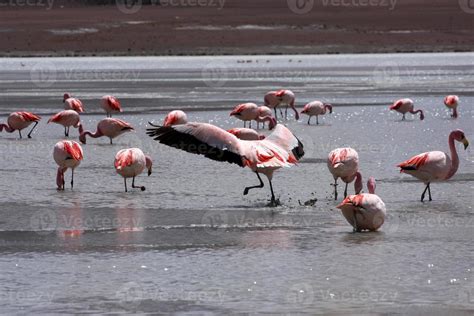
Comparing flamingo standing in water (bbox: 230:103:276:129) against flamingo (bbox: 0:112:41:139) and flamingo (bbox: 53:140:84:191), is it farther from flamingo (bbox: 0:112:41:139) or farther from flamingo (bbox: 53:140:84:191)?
flamingo (bbox: 53:140:84:191)

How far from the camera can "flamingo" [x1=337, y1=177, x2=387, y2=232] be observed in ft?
37.3

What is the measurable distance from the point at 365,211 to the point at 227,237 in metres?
1.34

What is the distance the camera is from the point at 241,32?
99.2 metres

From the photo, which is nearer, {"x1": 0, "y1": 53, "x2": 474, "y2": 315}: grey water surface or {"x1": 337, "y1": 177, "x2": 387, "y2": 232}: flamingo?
{"x1": 0, "y1": 53, "x2": 474, "y2": 315}: grey water surface

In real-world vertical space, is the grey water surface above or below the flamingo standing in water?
below

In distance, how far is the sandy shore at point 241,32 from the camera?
87.3 m

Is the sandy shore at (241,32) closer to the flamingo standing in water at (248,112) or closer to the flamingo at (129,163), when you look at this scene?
the flamingo standing in water at (248,112)

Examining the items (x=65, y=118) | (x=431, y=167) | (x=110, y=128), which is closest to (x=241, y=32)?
(x=65, y=118)

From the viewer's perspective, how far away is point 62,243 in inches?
444

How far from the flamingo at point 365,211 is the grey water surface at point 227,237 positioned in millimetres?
126

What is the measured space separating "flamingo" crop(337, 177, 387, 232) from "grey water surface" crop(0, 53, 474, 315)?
13 centimetres

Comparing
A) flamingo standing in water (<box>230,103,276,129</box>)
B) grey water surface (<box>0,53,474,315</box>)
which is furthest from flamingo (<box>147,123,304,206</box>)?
flamingo standing in water (<box>230,103,276,129</box>)

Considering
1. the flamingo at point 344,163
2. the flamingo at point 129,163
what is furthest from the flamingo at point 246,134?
the flamingo at point 344,163

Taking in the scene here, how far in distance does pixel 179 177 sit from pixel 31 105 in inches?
642
